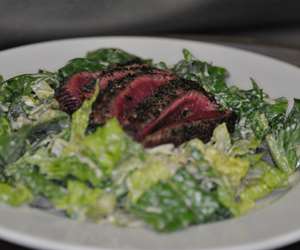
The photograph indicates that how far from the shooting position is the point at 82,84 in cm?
361

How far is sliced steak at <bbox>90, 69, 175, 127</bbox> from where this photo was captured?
3176 millimetres

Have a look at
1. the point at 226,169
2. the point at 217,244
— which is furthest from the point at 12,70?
the point at 217,244

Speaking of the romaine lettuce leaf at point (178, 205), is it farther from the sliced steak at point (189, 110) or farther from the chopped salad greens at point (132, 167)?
the sliced steak at point (189, 110)

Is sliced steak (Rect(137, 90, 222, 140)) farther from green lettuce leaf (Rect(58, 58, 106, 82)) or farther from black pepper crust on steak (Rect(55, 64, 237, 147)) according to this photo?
green lettuce leaf (Rect(58, 58, 106, 82))

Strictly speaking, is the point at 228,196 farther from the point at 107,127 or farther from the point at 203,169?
the point at 107,127

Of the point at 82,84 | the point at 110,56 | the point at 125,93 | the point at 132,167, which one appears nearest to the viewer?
the point at 132,167

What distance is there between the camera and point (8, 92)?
3.69 meters

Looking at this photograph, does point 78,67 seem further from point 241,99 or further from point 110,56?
point 241,99

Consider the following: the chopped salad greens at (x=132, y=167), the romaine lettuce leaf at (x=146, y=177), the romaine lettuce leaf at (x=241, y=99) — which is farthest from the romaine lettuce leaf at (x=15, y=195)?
the romaine lettuce leaf at (x=241, y=99)

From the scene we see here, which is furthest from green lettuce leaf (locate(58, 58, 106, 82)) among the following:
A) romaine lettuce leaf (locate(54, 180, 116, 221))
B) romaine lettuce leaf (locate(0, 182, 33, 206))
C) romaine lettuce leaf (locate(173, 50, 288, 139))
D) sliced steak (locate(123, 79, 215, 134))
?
romaine lettuce leaf (locate(54, 180, 116, 221))

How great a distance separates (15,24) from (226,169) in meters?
3.02

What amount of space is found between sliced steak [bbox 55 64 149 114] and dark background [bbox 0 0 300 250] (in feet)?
6.17

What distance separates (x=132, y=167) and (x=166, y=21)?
3.19 m

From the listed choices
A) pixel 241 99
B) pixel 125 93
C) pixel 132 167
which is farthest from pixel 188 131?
pixel 241 99
